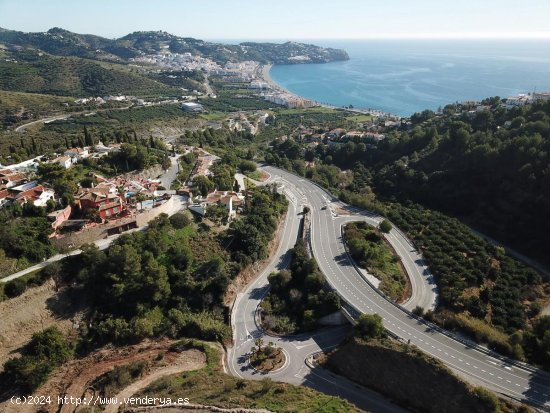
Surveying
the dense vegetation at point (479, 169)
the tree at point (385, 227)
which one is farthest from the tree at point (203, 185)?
the dense vegetation at point (479, 169)

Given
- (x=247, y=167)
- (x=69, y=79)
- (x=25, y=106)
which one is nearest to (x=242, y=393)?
(x=247, y=167)

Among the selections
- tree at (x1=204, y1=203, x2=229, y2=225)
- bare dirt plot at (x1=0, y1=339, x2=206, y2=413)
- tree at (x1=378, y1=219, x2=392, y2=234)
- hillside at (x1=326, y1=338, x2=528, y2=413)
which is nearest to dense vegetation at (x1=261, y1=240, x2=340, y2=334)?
hillside at (x1=326, y1=338, x2=528, y2=413)

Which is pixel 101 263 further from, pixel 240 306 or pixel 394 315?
pixel 394 315

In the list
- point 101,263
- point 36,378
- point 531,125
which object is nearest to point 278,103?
point 531,125

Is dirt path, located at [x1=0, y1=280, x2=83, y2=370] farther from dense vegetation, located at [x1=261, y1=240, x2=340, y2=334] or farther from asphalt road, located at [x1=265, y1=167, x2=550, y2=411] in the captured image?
asphalt road, located at [x1=265, y1=167, x2=550, y2=411]

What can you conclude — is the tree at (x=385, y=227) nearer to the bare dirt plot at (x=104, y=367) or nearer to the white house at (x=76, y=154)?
the bare dirt plot at (x=104, y=367)

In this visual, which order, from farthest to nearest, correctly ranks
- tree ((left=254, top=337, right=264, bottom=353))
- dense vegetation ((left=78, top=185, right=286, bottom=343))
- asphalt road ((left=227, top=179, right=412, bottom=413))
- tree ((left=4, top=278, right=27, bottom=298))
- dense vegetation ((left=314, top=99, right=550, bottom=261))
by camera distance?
dense vegetation ((left=314, top=99, right=550, bottom=261)) < dense vegetation ((left=78, top=185, right=286, bottom=343)) < tree ((left=254, top=337, right=264, bottom=353)) < tree ((left=4, top=278, right=27, bottom=298)) < asphalt road ((left=227, top=179, right=412, bottom=413))
